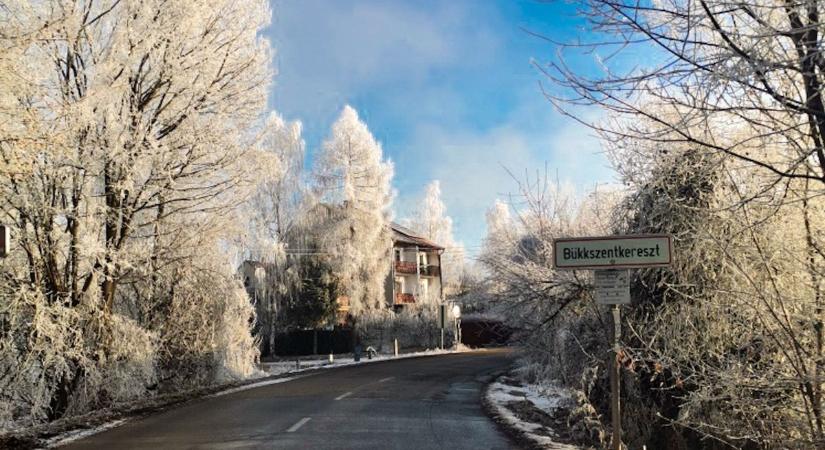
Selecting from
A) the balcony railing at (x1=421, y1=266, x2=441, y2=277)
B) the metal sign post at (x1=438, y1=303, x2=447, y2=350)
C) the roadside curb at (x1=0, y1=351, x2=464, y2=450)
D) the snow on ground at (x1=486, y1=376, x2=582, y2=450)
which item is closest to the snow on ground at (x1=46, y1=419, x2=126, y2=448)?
the roadside curb at (x1=0, y1=351, x2=464, y2=450)

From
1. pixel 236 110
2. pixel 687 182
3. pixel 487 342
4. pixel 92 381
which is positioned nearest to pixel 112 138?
pixel 236 110

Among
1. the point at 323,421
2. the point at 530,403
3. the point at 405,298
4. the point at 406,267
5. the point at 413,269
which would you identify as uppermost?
the point at 406,267

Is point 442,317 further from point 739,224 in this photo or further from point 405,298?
point 739,224

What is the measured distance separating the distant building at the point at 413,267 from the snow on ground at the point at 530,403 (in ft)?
113

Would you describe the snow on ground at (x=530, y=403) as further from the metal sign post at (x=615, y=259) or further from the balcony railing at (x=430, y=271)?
A: the balcony railing at (x=430, y=271)

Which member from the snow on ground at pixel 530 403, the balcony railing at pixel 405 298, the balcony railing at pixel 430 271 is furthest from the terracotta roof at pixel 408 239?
the snow on ground at pixel 530 403

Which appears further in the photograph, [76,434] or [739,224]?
[76,434]

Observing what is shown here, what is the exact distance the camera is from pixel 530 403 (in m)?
15.4

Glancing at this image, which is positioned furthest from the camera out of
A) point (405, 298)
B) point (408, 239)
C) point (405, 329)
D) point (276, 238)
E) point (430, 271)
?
point (430, 271)

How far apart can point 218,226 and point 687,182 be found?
35.8 ft

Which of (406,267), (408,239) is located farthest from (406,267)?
(408,239)

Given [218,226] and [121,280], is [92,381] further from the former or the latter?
[218,226]

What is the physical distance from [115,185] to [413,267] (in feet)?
161

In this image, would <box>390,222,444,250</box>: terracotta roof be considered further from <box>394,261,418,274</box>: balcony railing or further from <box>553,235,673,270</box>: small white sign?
<box>553,235,673,270</box>: small white sign
